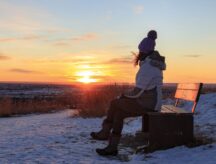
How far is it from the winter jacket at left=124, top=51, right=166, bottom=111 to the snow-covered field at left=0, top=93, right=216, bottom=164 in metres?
0.99

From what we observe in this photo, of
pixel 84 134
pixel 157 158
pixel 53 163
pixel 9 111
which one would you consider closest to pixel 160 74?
pixel 157 158

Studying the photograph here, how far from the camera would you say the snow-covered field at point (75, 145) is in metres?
7.32

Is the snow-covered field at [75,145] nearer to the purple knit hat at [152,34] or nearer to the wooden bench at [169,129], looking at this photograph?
the wooden bench at [169,129]

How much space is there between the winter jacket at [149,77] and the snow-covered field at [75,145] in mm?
992

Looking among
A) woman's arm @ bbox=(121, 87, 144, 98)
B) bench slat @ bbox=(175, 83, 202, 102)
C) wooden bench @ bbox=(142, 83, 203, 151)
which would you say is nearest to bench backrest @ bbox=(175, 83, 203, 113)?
bench slat @ bbox=(175, 83, 202, 102)

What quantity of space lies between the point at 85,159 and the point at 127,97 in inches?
49.7

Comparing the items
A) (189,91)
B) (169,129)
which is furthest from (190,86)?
(169,129)

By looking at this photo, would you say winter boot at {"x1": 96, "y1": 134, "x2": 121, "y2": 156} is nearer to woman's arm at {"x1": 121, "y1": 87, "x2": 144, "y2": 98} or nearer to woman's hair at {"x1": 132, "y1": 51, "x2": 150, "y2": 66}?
woman's arm at {"x1": 121, "y1": 87, "x2": 144, "y2": 98}

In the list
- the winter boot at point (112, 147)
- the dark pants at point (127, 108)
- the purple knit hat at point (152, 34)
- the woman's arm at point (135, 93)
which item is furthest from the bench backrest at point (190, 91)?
the winter boot at point (112, 147)

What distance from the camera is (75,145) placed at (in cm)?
894

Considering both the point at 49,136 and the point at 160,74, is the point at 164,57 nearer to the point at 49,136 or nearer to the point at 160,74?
the point at 160,74

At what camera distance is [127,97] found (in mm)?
7875

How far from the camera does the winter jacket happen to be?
7836mm

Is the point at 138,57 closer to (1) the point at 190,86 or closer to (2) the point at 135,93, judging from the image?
(2) the point at 135,93
